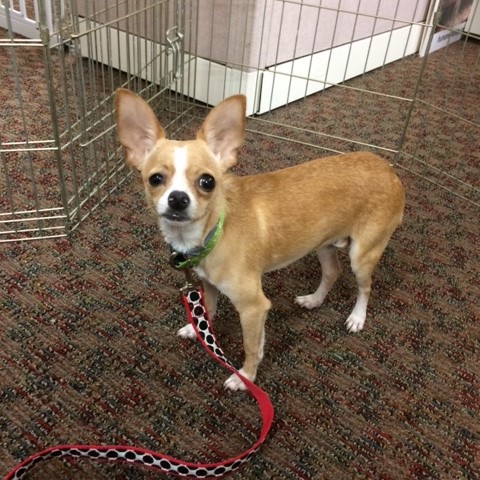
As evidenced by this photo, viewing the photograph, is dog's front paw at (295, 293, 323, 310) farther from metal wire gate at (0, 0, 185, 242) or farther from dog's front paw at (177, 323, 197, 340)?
metal wire gate at (0, 0, 185, 242)

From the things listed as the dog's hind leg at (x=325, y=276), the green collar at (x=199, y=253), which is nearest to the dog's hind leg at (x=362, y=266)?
the dog's hind leg at (x=325, y=276)

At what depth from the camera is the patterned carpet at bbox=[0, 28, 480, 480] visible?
50.4 inches

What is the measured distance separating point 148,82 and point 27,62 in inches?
46.8

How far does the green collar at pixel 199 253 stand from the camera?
1.26 m

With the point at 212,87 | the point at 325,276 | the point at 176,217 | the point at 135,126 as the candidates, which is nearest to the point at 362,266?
the point at 325,276

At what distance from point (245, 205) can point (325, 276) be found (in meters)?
0.49

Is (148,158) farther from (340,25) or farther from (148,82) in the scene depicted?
(340,25)

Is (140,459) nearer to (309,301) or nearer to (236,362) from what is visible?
(236,362)

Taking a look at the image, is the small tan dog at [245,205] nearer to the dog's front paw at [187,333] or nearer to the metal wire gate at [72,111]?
the dog's front paw at [187,333]

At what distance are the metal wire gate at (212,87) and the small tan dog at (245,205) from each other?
731 mm

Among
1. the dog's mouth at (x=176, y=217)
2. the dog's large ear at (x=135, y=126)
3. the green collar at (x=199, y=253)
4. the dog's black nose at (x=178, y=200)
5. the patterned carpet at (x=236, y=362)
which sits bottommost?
the patterned carpet at (x=236, y=362)

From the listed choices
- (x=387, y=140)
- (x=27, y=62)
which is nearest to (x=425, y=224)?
(x=387, y=140)

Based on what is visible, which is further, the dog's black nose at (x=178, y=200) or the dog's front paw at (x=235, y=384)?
the dog's front paw at (x=235, y=384)

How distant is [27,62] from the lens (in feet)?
10.6
